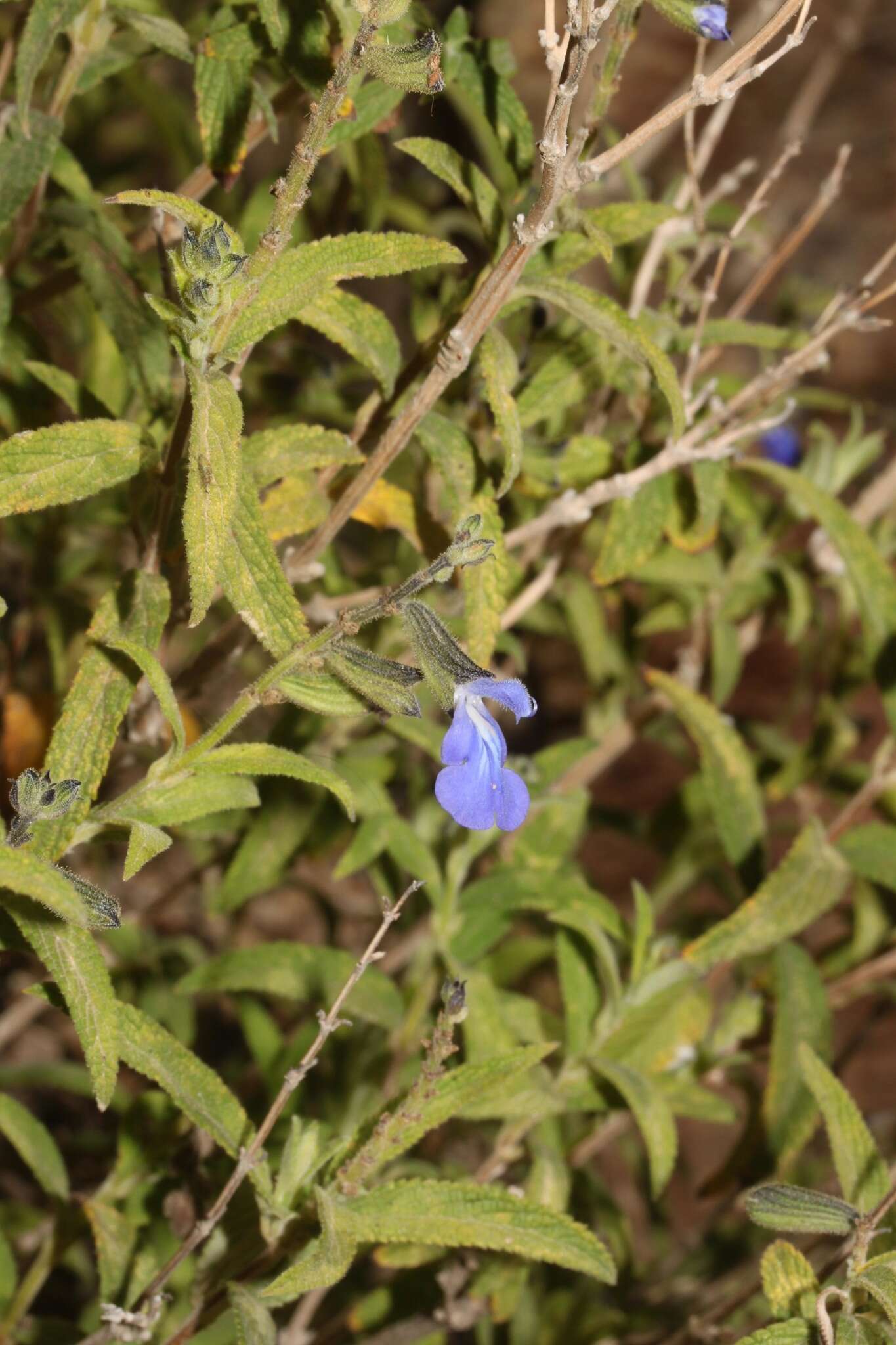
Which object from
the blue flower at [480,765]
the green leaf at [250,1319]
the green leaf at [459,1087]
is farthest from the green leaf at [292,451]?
the green leaf at [250,1319]

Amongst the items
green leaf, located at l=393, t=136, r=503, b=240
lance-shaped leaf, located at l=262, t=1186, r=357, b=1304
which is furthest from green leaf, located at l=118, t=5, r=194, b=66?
lance-shaped leaf, located at l=262, t=1186, r=357, b=1304

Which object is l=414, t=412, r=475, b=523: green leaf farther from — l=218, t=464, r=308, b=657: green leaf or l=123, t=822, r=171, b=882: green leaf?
l=123, t=822, r=171, b=882: green leaf

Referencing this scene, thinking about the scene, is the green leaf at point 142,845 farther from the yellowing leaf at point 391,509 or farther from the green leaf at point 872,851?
the green leaf at point 872,851

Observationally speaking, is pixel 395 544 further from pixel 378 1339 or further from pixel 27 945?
pixel 378 1339

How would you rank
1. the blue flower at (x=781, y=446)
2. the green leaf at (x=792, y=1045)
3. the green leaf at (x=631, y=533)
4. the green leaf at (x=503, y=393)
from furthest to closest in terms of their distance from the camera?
1. the blue flower at (x=781, y=446)
2. the green leaf at (x=792, y=1045)
3. the green leaf at (x=631, y=533)
4. the green leaf at (x=503, y=393)

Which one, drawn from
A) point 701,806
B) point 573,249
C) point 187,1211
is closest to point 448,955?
point 187,1211

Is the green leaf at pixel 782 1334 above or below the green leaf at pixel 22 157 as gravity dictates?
below

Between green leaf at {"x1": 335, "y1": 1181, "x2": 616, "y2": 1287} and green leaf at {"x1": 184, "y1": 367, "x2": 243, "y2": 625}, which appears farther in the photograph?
green leaf at {"x1": 335, "y1": 1181, "x2": 616, "y2": 1287}
